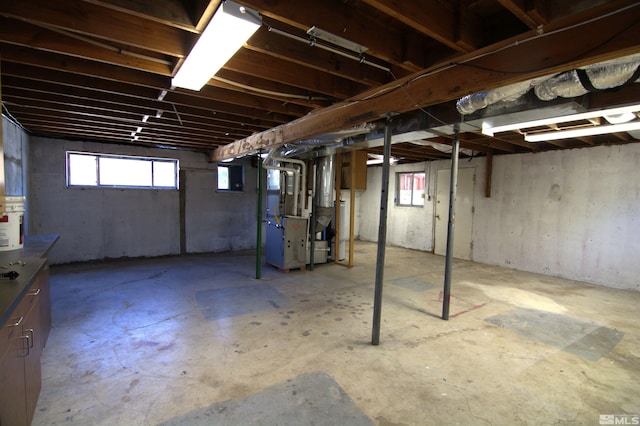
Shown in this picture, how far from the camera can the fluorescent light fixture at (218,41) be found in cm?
146

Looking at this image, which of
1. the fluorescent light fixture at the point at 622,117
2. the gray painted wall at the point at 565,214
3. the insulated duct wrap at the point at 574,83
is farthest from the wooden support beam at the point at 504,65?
the gray painted wall at the point at 565,214

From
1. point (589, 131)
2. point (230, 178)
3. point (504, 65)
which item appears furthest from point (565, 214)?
point (230, 178)

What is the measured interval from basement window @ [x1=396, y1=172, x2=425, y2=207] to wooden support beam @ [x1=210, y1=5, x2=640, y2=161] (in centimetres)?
504

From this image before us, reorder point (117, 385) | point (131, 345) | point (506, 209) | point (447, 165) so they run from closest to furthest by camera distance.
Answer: point (117, 385)
point (131, 345)
point (506, 209)
point (447, 165)

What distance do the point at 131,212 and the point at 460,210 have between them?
263 inches

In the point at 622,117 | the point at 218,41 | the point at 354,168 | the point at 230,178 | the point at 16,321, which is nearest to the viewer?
the point at 16,321

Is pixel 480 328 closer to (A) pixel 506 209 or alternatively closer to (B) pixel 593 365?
(B) pixel 593 365

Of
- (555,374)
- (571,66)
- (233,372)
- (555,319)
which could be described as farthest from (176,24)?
(555,319)

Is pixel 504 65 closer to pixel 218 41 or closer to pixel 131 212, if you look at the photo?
pixel 218 41

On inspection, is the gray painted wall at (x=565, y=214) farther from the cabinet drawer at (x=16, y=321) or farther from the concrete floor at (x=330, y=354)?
the cabinet drawer at (x=16, y=321)

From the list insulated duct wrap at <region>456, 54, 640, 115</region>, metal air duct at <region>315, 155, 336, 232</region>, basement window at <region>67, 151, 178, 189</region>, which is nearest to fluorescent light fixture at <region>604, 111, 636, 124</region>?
insulated duct wrap at <region>456, 54, 640, 115</region>

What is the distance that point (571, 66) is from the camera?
1.55m

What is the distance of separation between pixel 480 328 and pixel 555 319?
0.98 m

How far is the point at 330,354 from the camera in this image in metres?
2.44
